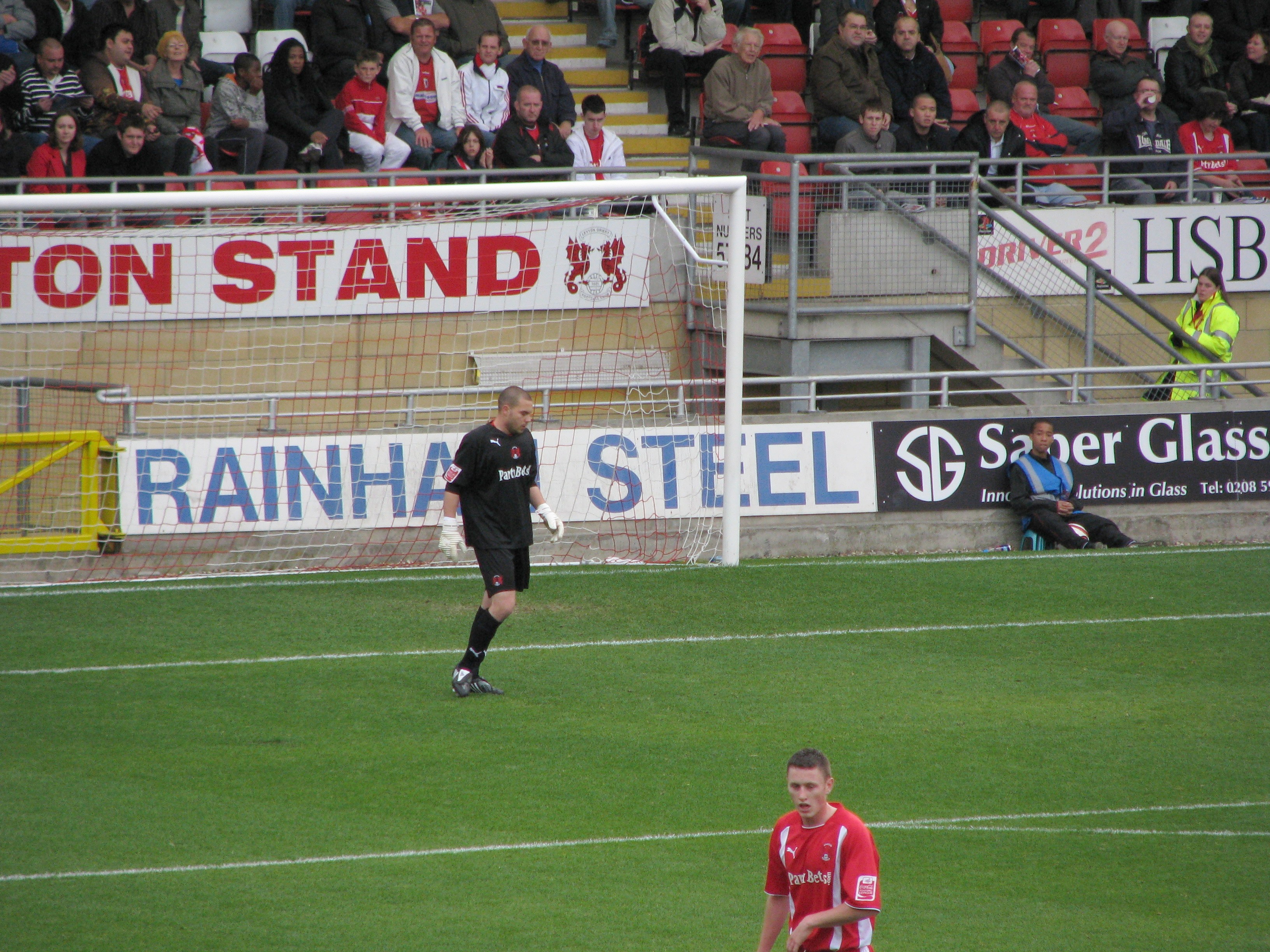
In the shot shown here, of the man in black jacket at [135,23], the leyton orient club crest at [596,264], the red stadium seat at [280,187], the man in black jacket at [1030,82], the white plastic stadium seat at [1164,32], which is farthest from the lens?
the white plastic stadium seat at [1164,32]

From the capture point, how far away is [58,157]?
14.4m

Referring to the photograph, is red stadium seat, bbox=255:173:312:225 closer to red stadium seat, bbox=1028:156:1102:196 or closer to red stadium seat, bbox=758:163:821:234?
red stadium seat, bbox=758:163:821:234

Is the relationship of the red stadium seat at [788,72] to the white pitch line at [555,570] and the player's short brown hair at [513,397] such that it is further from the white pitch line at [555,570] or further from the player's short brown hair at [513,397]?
the player's short brown hair at [513,397]

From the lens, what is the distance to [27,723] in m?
8.84

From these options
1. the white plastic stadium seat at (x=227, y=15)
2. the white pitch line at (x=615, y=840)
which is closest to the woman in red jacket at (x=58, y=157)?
the white plastic stadium seat at (x=227, y=15)

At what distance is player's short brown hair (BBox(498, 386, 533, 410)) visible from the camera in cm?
923

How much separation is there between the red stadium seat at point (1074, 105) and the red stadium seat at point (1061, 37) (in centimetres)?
67

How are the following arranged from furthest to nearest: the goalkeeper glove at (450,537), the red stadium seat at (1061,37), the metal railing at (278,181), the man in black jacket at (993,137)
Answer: the red stadium seat at (1061,37) → the man in black jacket at (993,137) → the metal railing at (278,181) → the goalkeeper glove at (450,537)

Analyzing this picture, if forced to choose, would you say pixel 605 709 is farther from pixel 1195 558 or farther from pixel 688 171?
pixel 688 171

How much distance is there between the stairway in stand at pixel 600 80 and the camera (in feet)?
61.0

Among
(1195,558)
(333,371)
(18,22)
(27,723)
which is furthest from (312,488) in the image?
(1195,558)

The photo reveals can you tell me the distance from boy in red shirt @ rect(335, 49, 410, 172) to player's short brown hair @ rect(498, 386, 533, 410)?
24.9ft

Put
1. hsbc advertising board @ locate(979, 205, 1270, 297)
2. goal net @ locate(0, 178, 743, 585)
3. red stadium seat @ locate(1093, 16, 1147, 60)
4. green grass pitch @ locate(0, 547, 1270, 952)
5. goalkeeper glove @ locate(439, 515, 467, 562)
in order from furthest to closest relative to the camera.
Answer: red stadium seat @ locate(1093, 16, 1147, 60), hsbc advertising board @ locate(979, 205, 1270, 297), goal net @ locate(0, 178, 743, 585), goalkeeper glove @ locate(439, 515, 467, 562), green grass pitch @ locate(0, 547, 1270, 952)

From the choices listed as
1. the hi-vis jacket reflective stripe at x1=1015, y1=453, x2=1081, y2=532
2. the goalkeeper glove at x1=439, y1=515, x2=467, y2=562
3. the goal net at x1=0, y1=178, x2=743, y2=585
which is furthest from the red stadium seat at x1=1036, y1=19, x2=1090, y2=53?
the goalkeeper glove at x1=439, y1=515, x2=467, y2=562
